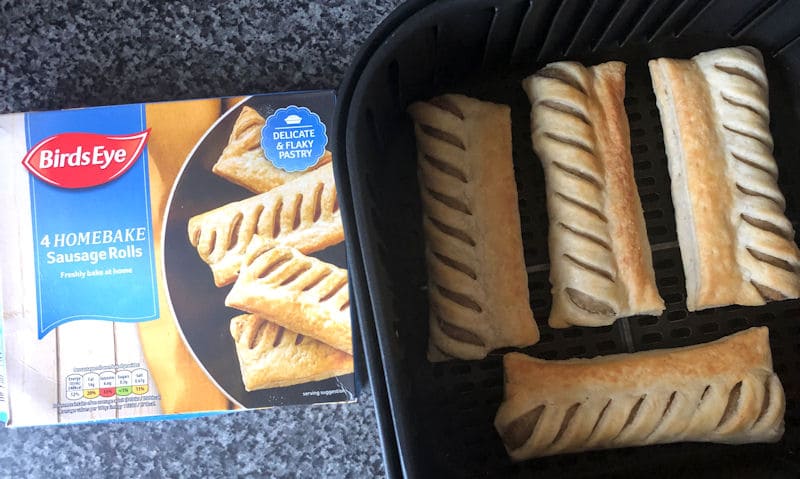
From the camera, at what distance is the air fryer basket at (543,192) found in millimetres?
752

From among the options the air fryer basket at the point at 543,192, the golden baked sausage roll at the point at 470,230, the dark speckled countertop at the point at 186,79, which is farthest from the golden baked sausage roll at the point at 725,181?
the dark speckled countertop at the point at 186,79

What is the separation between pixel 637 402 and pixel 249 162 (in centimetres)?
53

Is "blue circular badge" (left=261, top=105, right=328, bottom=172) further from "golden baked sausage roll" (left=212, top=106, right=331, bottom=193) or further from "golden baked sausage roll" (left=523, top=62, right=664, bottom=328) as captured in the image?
"golden baked sausage roll" (left=523, top=62, right=664, bottom=328)

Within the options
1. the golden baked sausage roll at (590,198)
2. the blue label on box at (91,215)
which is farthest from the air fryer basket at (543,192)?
the blue label on box at (91,215)

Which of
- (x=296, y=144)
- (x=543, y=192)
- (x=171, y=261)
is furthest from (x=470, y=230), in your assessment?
(x=171, y=261)

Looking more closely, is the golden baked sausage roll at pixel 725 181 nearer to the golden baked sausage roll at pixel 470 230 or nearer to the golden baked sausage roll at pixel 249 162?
the golden baked sausage roll at pixel 470 230

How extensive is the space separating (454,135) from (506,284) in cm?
19

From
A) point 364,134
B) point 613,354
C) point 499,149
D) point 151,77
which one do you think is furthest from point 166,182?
point 613,354

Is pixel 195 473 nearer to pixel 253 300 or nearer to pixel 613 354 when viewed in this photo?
pixel 253 300

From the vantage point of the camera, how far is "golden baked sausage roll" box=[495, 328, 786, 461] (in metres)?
0.73

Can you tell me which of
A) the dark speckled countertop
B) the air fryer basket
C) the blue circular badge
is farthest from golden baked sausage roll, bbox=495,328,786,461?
the blue circular badge

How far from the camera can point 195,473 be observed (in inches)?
31.4

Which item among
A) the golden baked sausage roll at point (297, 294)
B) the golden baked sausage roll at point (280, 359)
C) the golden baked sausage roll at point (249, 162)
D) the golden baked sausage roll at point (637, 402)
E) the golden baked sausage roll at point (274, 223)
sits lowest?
the golden baked sausage roll at point (637, 402)

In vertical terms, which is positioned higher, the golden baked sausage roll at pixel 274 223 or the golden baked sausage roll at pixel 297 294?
the golden baked sausage roll at pixel 274 223
